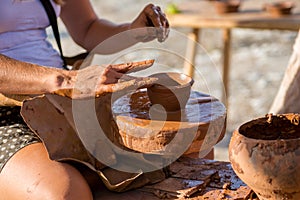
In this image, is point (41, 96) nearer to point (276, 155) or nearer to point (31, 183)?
point (31, 183)

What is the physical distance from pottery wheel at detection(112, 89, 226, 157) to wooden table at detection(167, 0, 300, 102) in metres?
2.28

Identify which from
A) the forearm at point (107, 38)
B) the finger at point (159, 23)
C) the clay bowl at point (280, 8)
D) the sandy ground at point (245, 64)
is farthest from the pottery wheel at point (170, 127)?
the clay bowl at point (280, 8)

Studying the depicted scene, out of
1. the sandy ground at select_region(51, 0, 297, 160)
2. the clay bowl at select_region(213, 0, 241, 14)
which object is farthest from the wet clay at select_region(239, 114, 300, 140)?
the clay bowl at select_region(213, 0, 241, 14)

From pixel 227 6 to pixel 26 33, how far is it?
2417 mm

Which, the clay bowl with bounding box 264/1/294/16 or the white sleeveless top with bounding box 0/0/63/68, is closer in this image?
the white sleeveless top with bounding box 0/0/63/68

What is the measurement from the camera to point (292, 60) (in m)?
2.82

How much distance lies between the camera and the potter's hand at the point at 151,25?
232cm

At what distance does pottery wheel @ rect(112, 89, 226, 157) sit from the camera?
1.82 metres

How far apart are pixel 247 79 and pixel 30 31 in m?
3.63

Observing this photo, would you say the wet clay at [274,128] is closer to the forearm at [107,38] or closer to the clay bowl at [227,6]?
the forearm at [107,38]

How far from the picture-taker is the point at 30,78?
1.91 metres

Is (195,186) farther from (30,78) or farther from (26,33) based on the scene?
(26,33)

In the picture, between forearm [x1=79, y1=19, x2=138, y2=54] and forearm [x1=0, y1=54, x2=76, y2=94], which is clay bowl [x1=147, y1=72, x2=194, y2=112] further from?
forearm [x1=79, y1=19, x2=138, y2=54]

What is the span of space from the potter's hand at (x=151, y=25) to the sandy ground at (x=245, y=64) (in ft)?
6.27
